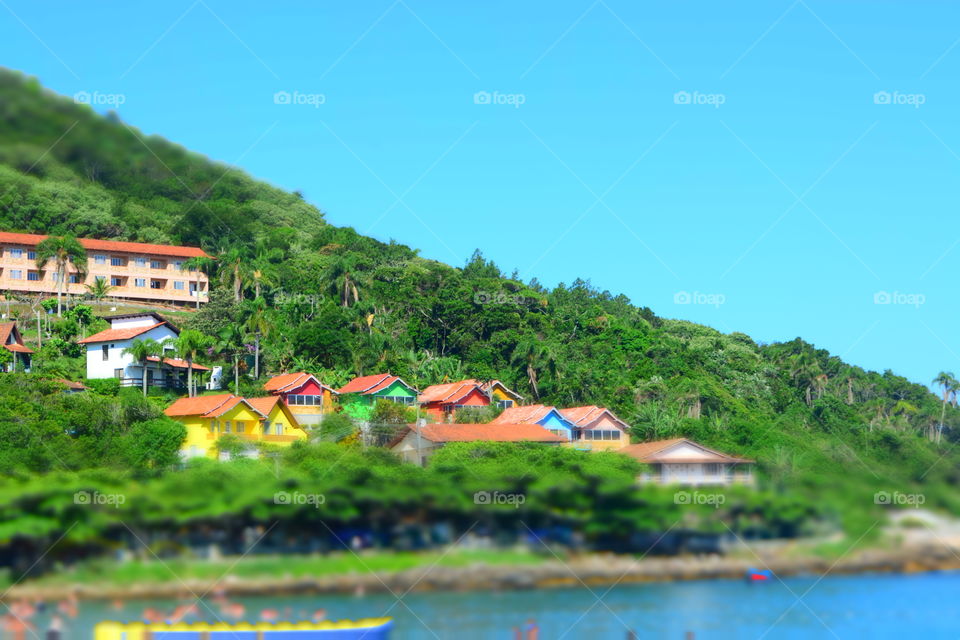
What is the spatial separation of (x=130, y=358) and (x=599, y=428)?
47.1 ft

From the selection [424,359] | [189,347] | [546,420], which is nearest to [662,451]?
[546,420]

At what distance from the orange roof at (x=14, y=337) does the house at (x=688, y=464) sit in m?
18.7

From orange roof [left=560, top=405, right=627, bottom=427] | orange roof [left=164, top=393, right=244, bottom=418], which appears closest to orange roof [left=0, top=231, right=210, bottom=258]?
orange roof [left=164, top=393, right=244, bottom=418]

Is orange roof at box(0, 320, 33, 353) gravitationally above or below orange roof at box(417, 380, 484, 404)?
above

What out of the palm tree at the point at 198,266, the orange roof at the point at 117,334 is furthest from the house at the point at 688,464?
the palm tree at the point at 198,266

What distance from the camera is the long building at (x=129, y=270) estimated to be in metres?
44.5

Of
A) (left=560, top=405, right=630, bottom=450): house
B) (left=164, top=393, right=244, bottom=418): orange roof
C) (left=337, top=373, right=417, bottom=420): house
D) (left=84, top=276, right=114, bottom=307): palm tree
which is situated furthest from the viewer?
(left=84, top=276, right=114, bottom=307): palm tree

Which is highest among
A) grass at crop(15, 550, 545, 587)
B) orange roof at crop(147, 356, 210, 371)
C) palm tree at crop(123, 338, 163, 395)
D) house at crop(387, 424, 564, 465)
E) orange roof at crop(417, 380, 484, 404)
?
palm tree at crop(123, 338, 163, 395)

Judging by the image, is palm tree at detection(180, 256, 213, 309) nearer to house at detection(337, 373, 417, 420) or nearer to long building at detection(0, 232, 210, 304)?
long building at detection(0, 232, 210, 304)

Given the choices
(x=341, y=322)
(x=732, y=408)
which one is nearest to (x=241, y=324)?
(x=341, y=322)

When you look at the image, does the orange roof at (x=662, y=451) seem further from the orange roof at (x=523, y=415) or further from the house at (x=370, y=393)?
the house at (x=370, y=393)

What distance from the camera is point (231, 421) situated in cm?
3031

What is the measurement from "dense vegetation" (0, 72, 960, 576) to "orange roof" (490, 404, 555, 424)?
3027mm

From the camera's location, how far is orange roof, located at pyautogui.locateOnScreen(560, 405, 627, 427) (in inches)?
1329
